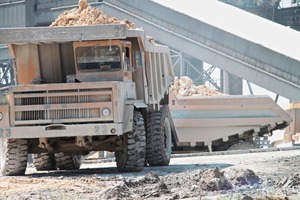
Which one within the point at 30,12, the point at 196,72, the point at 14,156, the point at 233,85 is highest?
the point at 30,12

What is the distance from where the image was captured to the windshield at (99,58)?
53.9 ft

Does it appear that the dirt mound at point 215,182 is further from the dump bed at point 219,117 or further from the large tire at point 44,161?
the dump bed at point 219,117

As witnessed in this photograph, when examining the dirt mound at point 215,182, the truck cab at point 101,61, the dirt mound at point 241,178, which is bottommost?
the dirt mound at point 241,178

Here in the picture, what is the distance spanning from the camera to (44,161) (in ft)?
59.6

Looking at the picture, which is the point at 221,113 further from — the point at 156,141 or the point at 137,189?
the point at 137,189

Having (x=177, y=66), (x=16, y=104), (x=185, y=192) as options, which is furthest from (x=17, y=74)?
(x=177, y=66)

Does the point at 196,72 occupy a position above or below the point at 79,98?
below

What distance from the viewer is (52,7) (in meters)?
46.3

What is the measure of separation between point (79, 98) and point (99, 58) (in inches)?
54.6

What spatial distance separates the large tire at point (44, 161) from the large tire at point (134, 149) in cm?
269

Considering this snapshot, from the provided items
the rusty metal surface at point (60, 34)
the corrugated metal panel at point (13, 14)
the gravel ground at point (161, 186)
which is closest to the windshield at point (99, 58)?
the rusty metal surface at point (60, 34)

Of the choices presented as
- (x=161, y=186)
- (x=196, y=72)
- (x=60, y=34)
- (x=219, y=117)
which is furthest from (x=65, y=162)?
(x=196, y=72)

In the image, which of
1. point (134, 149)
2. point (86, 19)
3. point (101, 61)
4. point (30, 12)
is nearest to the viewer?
point (134, 149)

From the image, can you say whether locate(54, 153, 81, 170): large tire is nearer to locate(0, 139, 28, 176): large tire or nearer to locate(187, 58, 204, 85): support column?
locate(0, 139, 28, 176): large tire
